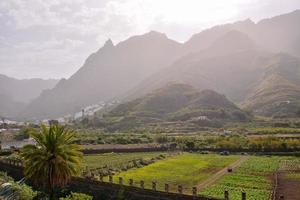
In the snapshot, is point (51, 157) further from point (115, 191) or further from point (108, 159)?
point (108, 159)

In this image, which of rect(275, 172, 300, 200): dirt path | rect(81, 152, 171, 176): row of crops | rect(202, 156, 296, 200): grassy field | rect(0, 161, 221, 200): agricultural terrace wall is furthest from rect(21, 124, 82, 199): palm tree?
rect(275, 172, 300, 200): dirt path

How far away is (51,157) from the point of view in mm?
39219

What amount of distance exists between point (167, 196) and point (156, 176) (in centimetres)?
1714

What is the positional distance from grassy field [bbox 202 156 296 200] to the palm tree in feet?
68.0

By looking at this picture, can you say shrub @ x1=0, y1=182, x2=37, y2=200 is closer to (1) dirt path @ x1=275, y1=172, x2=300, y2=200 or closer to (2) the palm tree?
Result: (2) the palm tree

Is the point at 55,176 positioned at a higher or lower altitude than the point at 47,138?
lower

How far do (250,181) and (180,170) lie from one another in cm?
1520

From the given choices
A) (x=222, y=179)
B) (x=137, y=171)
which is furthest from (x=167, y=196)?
(x=137, y=171)

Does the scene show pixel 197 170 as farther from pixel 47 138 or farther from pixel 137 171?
pixel 47 138

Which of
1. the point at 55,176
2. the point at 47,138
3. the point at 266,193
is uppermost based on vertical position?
the point at 47,138

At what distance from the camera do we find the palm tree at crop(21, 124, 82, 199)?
3903 cm

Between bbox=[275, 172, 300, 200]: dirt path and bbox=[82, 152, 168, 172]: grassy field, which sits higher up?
bbox=[82, 152, 168, 172]: grassy field

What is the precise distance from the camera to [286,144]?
95.4 metres

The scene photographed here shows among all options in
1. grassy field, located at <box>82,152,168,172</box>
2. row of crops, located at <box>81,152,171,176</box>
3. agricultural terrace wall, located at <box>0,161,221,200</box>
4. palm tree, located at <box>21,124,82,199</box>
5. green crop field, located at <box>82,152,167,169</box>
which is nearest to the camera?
palm tree, located at <box>21,124,82,199</box>
